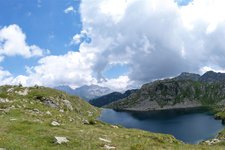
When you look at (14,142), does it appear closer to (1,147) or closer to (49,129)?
(1,147)

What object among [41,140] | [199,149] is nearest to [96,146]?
[41,140]

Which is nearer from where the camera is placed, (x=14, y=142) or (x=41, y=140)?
(x=14, y=142)

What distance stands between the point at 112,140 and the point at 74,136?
4.27 metres

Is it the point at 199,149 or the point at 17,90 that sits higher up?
the point at 17,90

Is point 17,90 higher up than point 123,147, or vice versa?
point 17,90

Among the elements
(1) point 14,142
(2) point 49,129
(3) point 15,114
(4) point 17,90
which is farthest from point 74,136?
(4) point 17,90

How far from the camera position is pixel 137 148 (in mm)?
29906

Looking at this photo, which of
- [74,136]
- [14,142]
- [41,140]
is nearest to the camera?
[14,142]

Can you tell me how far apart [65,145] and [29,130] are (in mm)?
6740

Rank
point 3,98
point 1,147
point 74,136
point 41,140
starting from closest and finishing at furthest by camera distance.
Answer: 1. point 1,147
2. point 41,140
3. point 74,136
4. point 3,98

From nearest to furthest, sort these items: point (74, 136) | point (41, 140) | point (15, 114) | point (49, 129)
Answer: point (41, 140) < point (74, 136) < point (49, 129) < point (15, 114)

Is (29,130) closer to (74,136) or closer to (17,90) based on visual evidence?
(74,136)

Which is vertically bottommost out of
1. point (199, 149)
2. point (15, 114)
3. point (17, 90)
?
point (199, 149)

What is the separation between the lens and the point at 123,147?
3145 cm
